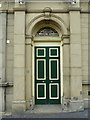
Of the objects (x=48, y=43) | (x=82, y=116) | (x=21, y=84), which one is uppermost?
(x=48, y=43)

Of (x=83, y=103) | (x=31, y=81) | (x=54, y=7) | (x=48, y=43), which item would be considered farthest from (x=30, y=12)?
(x=83, y=103)

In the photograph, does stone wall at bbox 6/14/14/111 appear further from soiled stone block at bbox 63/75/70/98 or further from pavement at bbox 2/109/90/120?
soiled stone block at bbox 63/75/70/98

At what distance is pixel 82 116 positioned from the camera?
262 inches

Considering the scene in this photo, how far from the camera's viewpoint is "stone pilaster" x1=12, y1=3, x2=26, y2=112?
292 inches

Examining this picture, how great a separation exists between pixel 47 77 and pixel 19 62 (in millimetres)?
1788

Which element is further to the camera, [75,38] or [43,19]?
[43,19]

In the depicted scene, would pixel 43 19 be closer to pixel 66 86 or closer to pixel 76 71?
pixel 76 71

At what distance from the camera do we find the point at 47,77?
27.5 ft

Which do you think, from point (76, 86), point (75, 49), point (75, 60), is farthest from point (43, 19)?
point (76, 86)

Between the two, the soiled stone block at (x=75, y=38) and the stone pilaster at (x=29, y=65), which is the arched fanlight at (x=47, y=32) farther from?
the soiled stone block at (x=75, y=38)

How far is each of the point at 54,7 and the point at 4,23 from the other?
2742 millimetres

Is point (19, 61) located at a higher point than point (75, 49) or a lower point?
lower

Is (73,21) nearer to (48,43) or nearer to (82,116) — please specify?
(48,43)

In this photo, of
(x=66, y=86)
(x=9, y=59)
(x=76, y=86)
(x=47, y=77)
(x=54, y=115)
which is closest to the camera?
(x=54, y=115)
